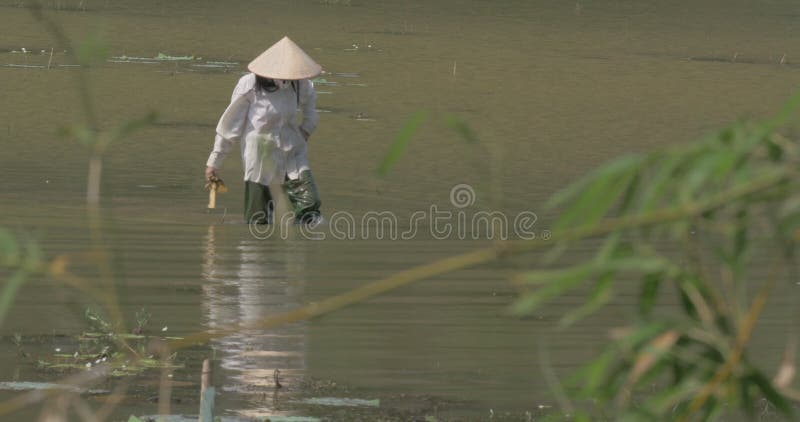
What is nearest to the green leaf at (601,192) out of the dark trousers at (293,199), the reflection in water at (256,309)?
the reflection in water at (256,309)

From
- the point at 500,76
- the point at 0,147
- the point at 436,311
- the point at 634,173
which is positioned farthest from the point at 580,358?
the point at 500,76

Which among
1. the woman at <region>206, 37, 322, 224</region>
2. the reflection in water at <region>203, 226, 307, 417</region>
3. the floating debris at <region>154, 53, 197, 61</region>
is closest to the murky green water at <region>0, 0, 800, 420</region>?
the reflection in water at <region>203, 226, 307, 417</region>

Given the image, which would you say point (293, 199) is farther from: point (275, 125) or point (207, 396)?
point (207, 396)

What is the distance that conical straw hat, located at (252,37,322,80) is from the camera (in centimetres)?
914

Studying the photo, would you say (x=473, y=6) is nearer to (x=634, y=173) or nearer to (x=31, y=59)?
(x=31, y=59)

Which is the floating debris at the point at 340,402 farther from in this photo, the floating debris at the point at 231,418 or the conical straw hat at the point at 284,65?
the conical straw hat at the point at 284,65

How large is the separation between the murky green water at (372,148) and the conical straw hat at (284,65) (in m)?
0.98

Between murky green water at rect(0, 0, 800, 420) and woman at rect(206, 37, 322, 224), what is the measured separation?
0.81ft

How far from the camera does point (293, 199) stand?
970 centimetres

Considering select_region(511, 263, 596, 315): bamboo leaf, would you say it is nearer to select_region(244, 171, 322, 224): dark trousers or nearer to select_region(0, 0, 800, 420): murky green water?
select_region(0, 0, 800, 420): murky green water

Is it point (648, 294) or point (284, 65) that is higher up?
point (284, 65)

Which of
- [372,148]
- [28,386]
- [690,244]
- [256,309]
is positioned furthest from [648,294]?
[372,148]

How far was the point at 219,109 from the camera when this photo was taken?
15.6 m

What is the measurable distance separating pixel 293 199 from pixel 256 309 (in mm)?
2197
